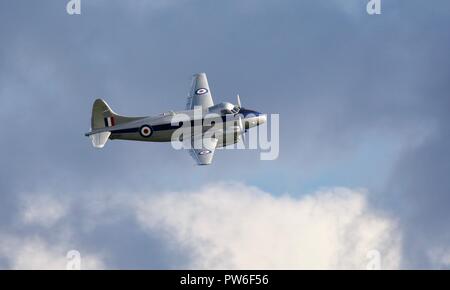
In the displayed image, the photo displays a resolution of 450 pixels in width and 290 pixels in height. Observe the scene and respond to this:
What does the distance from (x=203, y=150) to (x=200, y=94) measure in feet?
44.5

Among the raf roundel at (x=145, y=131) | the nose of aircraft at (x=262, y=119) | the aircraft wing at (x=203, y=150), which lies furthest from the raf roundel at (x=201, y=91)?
the aircraft wing at (x=203, y=150)

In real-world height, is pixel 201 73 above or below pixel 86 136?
above

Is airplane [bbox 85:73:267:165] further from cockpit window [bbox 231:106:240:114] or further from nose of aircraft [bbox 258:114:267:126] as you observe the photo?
nose of aircraft [bbox 258:114:267:126]

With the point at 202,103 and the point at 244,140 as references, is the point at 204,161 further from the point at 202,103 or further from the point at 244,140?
the point at 202,103

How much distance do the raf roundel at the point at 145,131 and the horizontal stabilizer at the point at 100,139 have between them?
13.5 ft

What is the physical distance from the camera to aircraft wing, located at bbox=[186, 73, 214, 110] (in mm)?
93125

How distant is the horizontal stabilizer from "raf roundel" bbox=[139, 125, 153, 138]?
410cm

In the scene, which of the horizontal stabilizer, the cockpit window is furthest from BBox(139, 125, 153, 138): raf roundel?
the cockpit window

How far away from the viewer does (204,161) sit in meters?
81.1
